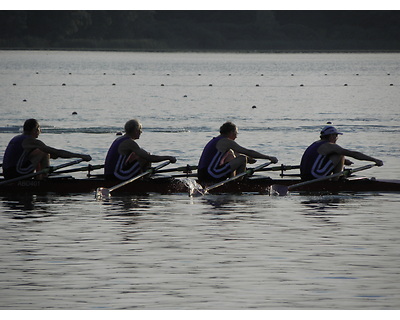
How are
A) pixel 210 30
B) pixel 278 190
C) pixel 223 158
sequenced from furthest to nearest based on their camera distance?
pixel 210 30 < pixel 278 190 < pixel 223 158

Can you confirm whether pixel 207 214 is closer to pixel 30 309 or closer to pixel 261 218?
pixel 261 218

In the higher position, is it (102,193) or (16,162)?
(16,162)

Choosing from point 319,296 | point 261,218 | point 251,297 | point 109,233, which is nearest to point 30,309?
point 251,297

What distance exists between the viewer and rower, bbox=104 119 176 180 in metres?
20.3

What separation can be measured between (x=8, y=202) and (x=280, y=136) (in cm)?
1899

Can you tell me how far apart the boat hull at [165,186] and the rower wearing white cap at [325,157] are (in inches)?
9.3

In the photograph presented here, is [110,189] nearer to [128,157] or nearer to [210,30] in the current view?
[128,157]

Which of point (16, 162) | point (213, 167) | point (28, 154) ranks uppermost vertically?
point (28, 154)

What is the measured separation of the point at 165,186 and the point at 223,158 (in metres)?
1.31

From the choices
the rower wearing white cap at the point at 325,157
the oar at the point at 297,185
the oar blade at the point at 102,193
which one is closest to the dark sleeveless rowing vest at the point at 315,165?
the rower wearing white cap at the point at 325,157

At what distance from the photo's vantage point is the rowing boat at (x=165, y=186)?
20.7 m

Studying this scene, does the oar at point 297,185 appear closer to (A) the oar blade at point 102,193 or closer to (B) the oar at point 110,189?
(B) the oar at point 110,189

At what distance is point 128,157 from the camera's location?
20641 millimetres

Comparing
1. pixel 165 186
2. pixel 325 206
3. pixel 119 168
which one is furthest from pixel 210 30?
pixel 325 206
